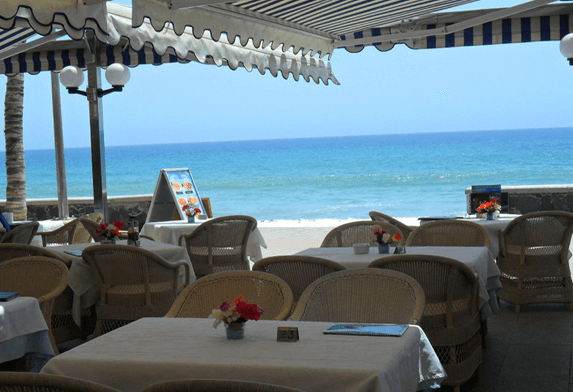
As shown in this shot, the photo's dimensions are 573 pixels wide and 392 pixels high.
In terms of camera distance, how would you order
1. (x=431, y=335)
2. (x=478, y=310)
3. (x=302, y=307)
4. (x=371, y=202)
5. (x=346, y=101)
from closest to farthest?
(x=302, y=307)
(x=431, y=335)
(x=478, y=310)
(x=371, y=202)
(x=346, y=101)

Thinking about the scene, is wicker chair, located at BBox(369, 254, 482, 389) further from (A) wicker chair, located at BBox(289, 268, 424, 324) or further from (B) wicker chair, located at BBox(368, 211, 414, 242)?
(B) wicker chair, located at BBox(368, 211, 414, 242)

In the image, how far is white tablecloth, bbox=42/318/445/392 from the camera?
245 centimetres

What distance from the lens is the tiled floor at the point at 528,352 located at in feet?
14.3

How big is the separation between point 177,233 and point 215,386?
6.42 m

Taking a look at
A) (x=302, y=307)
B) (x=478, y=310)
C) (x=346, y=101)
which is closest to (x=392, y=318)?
(x=302, y=307)

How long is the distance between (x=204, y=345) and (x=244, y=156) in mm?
60718

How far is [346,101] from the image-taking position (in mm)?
60875

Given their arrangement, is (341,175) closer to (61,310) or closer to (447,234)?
(447,234)

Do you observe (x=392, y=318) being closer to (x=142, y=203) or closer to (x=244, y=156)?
(x=142, y=203)

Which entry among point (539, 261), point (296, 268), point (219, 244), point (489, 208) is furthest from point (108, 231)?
point (539, 261)

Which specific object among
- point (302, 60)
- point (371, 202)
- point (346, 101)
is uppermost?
point (346, 101)

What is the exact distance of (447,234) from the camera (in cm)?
612

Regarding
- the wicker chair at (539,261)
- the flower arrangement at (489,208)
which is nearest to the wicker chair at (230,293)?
the wicker chair at (539,261)

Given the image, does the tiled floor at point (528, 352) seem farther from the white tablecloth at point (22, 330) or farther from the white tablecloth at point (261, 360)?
the white tablecloth at point (22, 330)
